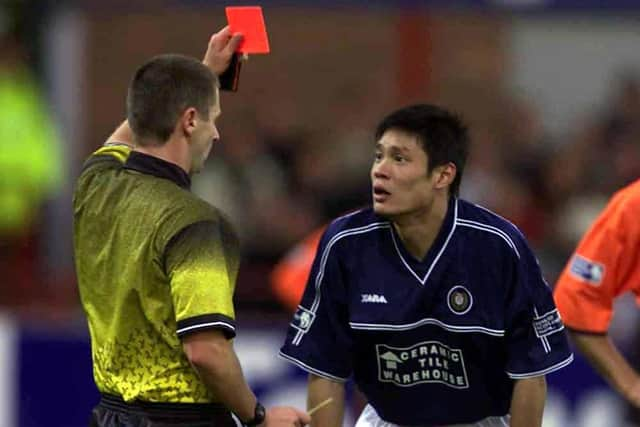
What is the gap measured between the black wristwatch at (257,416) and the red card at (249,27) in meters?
1.25

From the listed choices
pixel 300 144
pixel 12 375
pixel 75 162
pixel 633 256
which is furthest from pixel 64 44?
pixel 633 256

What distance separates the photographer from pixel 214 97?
5.80 meters

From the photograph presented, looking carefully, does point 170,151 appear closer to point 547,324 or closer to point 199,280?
point 199,280

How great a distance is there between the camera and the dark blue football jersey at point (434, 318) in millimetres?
6234

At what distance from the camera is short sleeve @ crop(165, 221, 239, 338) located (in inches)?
217

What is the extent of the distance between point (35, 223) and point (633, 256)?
7.01 meters

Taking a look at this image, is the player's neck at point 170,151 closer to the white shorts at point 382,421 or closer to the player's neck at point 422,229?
the player's neck at point 422,229

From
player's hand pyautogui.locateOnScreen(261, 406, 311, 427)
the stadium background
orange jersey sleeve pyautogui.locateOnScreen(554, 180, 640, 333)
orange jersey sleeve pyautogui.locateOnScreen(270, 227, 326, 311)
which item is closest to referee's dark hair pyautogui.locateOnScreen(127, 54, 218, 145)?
player's hand pyautogui.locateOnScreen(261, 406, 311, 427)

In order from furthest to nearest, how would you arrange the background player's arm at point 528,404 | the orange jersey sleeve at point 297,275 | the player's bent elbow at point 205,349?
the orange jersey sleeve at point 297,275 < the background player's arm at point 528,404 < the player's bent elbow at point 205,349

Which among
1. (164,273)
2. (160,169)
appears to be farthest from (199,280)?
(160,169)

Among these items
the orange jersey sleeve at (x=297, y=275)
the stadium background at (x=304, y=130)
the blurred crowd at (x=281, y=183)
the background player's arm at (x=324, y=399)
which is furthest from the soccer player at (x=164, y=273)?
the blurred crowd at (x=281, y=183)

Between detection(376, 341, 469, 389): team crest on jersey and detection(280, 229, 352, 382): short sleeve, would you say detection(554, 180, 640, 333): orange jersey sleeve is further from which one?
detection(280, 229, 352, 382): short sleeve

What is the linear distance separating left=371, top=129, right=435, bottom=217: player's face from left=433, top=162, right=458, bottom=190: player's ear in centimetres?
3

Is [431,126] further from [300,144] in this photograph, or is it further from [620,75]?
[620,75]
